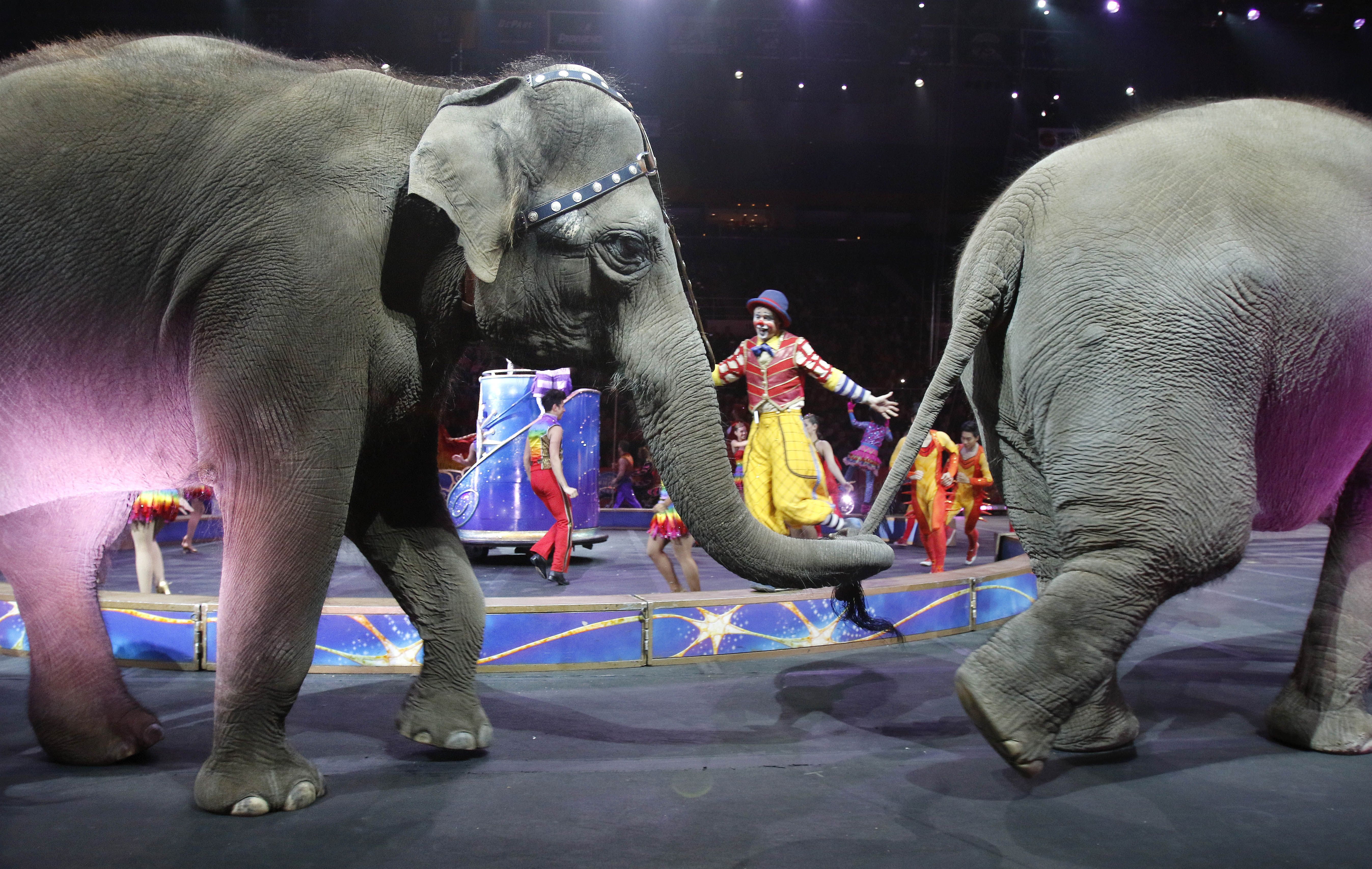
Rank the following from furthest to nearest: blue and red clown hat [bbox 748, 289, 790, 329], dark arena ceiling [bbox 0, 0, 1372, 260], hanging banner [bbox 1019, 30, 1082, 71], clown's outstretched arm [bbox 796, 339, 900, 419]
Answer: hanging banner [bbox 1019, 30, 1082, 71]
dark arena ceiling [bbox 0, 0, 1372, 260]
blue and red clown hat [bbox 748, 289, 790, 329]
clown's outstretched arm [bbox 796, 339, 900, 419]

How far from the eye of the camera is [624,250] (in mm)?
2604

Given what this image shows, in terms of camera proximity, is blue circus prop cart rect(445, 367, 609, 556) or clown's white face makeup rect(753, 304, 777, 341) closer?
clown's white face makeup rect(753, 304, 777, 341)

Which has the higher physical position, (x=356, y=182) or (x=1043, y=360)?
(x=356, y=182)

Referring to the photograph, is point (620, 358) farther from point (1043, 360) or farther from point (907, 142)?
point (907, 142)

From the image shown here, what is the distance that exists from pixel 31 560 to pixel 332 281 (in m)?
1.60

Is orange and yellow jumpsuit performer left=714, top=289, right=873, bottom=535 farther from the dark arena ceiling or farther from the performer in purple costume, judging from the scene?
the dark arena ceiling

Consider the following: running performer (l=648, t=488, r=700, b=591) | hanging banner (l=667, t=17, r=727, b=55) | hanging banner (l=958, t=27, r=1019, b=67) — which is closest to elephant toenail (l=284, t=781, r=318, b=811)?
running performer (l=648, t=488, r=700, b=591)

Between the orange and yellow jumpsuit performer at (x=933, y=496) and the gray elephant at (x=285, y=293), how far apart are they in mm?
5971

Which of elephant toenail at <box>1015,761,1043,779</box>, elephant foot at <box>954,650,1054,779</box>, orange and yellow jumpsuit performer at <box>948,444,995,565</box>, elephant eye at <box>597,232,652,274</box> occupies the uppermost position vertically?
elephant eye at <box>597,232,652,274</box>

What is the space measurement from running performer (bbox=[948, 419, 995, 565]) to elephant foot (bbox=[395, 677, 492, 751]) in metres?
7.10

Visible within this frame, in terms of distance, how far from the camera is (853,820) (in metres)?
2.57

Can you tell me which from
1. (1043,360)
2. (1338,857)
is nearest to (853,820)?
(1338,857)

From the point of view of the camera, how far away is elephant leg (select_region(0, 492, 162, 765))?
9.98ft

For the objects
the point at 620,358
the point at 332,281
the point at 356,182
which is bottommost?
the point at 620,358
